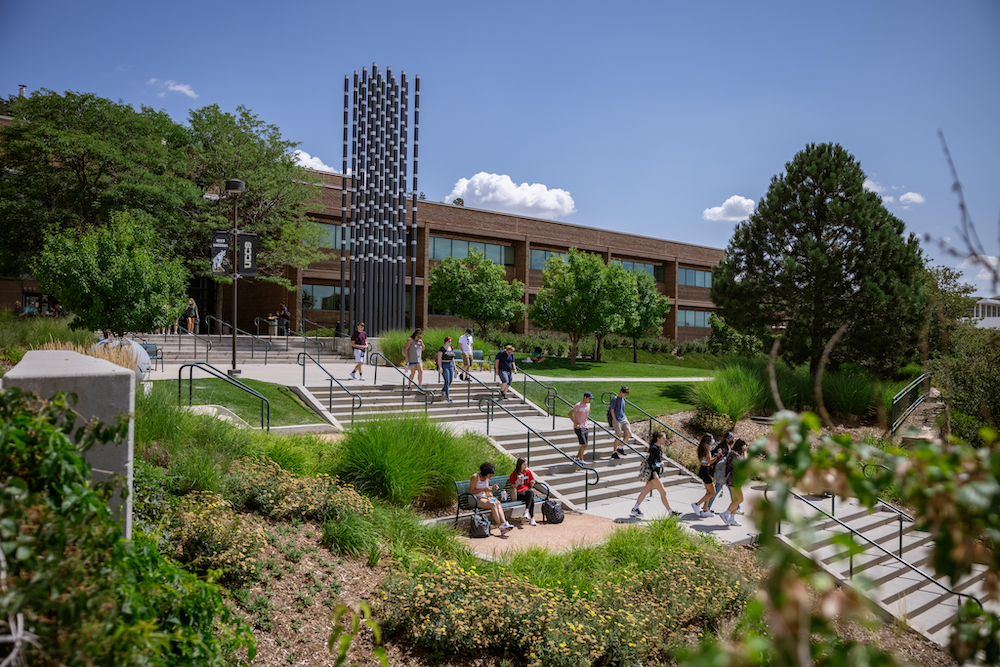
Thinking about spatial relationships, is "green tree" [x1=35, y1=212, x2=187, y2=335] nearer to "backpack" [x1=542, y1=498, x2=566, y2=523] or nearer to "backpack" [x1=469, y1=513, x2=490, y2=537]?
"backpack" [x1=469, y1=513, x2=490, y2=537]

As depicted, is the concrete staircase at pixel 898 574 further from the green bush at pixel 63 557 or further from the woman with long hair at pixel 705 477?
the green bush at pixel 63 557

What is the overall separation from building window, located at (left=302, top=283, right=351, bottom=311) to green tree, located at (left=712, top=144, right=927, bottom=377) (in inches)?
964

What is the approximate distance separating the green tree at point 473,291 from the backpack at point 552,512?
25469 millimetres

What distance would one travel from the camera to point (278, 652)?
5.81 meters

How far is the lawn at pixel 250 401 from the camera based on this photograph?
14.5 meters

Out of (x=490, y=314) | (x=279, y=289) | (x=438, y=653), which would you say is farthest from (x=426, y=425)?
(x=279, y=289)

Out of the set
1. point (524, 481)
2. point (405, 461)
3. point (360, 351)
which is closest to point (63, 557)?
point (405, 461)

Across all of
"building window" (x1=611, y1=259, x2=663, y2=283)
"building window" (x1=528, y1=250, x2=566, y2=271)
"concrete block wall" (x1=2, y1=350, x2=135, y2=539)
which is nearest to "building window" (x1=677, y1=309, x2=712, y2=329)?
"building window" (x1=611, y1=259, x2=663, y2=283)

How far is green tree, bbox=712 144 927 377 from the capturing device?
75.7 ft

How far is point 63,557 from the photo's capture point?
253 cm

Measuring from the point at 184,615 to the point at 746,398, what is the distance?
62.8ft

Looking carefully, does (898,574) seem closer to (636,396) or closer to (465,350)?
(636,396)

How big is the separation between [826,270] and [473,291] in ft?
60.2

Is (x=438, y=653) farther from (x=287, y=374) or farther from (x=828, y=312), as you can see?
(x=828, y=312)
